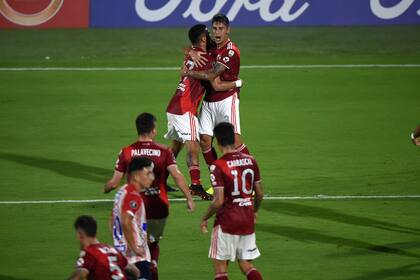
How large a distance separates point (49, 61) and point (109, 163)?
9.50m

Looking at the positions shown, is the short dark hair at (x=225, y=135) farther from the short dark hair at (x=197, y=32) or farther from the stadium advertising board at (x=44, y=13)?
the stadium advertising board at (x=44, y=13)

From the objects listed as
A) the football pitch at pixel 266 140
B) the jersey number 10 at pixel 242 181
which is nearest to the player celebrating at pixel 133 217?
the jersey number 10 at pixel 242 181

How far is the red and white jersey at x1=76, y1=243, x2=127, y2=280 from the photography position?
882 centimetres

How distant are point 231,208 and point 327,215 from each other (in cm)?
433

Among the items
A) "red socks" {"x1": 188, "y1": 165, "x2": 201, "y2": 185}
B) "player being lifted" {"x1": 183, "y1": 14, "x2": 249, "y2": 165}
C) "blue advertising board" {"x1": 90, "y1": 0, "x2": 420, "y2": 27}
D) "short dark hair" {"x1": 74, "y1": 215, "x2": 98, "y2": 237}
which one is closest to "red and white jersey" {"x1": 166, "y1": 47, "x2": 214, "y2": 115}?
"player being lifted" {"x1": 183, "y1": 14, "x2": 249, "y2": 165}

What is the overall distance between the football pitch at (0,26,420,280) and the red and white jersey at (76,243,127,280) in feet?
10.4

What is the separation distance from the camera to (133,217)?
31.8ft

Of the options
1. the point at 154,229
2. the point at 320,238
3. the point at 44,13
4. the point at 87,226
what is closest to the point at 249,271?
the point at 154,229

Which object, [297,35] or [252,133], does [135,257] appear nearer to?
[252,133]

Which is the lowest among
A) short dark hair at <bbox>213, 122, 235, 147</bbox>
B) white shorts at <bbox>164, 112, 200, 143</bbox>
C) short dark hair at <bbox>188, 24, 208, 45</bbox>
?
short dark hair at <bbox>213, 122, 235, 147</bbox>

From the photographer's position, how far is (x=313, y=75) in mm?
24672

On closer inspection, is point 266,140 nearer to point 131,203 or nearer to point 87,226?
point 131,203

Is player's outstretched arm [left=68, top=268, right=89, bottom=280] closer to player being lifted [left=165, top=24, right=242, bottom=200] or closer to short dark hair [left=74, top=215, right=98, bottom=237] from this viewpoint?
short dark hair [left=74, top=215, right=98, bottom=237]

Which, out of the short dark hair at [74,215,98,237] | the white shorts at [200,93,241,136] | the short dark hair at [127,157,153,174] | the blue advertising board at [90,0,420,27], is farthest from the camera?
the blue advertising board at [90,0,420,27]
